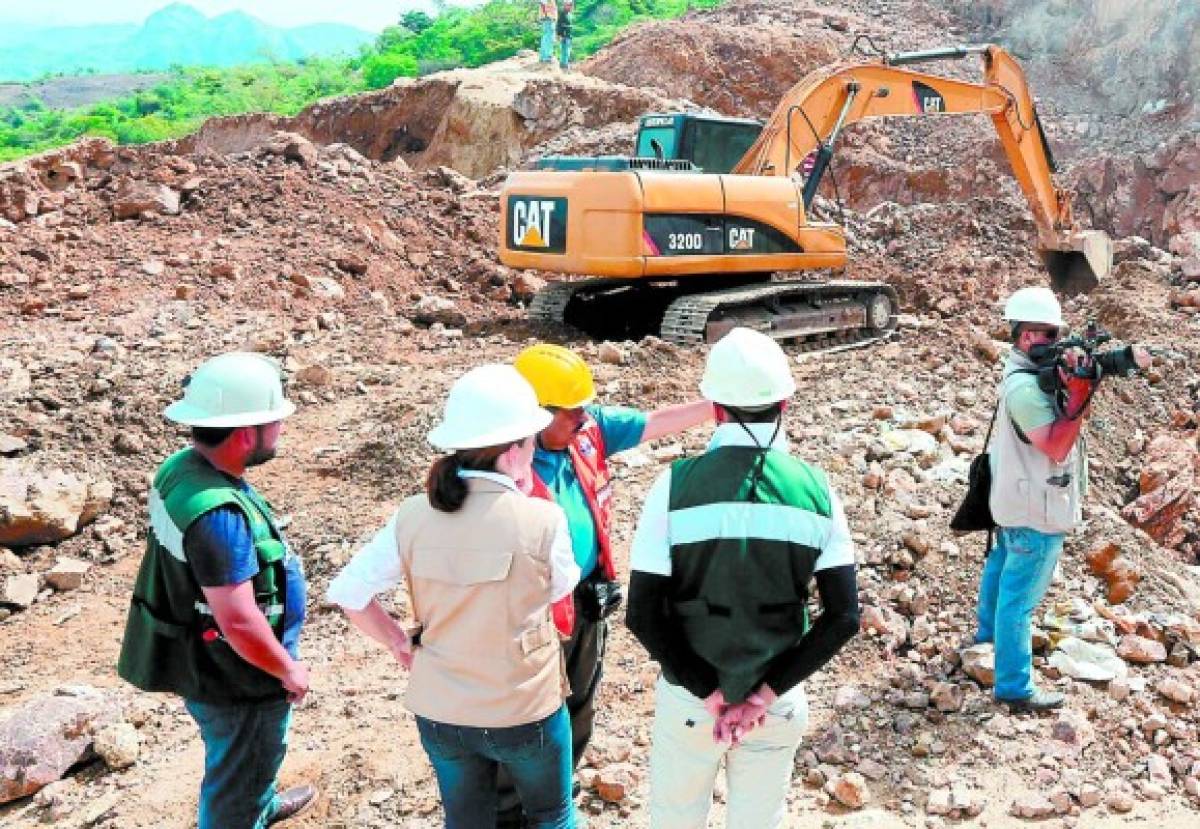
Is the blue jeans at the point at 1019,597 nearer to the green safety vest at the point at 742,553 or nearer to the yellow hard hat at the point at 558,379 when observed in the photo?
the green safety vest at the point at 742,553

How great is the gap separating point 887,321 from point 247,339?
5515 mm

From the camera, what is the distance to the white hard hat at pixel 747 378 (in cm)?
240

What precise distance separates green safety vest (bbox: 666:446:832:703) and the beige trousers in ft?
0.40

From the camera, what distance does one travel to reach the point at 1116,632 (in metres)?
4.51

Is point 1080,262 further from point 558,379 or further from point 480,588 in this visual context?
point 480,588

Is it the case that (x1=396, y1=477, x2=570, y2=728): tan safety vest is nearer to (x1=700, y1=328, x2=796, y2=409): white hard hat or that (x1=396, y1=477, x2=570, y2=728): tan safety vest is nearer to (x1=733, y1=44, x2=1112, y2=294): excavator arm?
(x1=700, y1=328, x2=796, y2=409): white hard hat

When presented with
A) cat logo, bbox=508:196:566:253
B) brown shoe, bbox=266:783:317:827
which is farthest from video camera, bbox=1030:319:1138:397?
cat logo, bbox=508:196:566:253

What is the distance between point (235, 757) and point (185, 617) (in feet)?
1.25

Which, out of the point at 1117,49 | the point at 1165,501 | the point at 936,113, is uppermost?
the point at 1117,49

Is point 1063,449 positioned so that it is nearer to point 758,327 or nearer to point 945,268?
point 758,327

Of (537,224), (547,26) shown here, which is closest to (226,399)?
(537,224)

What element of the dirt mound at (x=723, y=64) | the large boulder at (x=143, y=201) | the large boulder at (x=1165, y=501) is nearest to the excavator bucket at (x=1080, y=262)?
the large boulder at (x=1165, y=501)

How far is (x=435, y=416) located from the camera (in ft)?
22.4

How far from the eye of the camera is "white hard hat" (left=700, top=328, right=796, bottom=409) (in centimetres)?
240
